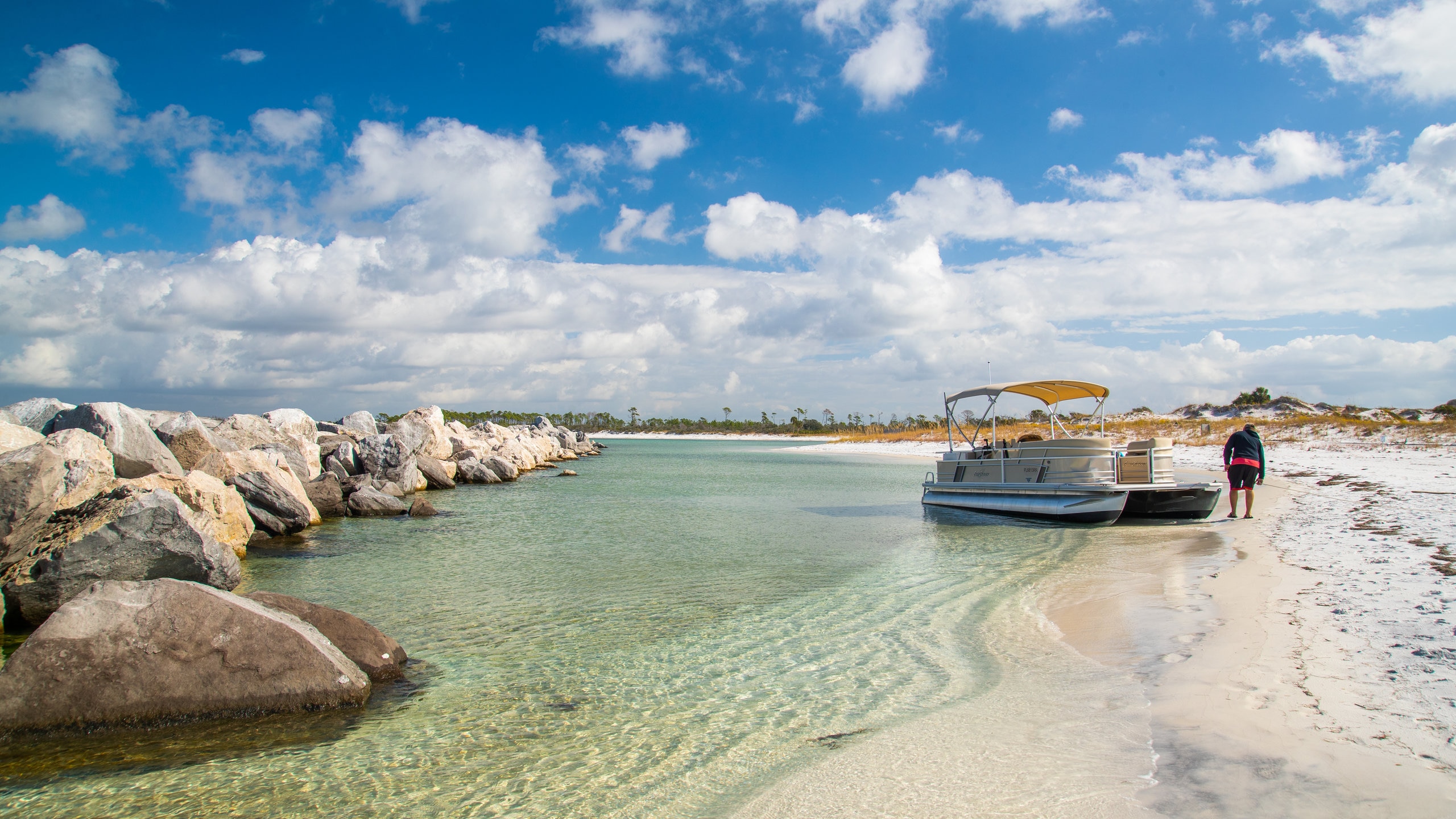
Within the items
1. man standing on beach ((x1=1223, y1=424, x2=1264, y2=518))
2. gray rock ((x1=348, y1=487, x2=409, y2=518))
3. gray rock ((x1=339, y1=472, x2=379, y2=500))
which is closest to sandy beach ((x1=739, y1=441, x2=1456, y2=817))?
man standing on beach ((x1=1223, y1=424, x2=1264, y2=518))

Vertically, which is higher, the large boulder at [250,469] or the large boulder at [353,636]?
the large boulder at [250,469]

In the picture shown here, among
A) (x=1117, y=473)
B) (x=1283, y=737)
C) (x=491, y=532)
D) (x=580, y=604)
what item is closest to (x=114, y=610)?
(x=580, y=604)

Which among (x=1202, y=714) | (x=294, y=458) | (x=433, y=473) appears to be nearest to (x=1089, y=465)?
(x=1202, y=714)

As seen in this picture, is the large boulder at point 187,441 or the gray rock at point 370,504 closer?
the large boulder at point 187,441

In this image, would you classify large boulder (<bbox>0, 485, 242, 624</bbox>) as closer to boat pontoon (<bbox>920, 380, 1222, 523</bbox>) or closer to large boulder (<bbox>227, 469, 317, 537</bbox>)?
large boulder (<bbox>227, 469, 317, 537</bbox>)

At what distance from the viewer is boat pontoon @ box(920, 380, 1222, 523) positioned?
1698 centimetres

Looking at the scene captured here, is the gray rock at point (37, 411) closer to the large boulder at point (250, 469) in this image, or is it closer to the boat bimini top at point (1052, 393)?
the large boulder at point (250, 469)

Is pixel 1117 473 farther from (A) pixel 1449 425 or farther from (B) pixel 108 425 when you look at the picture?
(A) pixel 1449 425

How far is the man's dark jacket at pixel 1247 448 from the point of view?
1647 centimetres

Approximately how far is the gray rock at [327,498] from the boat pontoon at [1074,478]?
1776 cm

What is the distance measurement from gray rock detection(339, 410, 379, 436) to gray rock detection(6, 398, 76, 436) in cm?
1566

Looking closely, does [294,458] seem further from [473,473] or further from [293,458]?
[473,473]

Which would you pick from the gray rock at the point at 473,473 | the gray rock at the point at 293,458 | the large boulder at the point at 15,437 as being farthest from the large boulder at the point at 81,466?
the gray rock at the point at 473,473

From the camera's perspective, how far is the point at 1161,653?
7.07m
